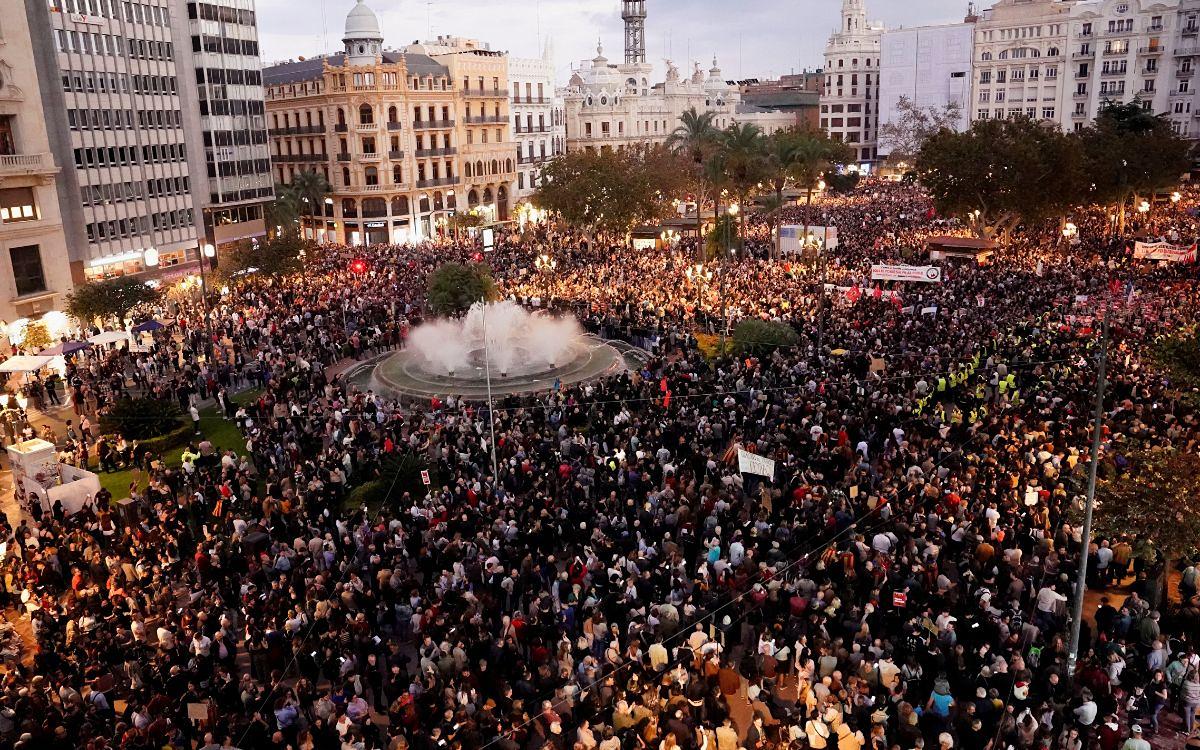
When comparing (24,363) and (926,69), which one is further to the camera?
(926,69)

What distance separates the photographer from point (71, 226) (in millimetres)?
43906

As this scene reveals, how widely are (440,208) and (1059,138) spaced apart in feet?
143

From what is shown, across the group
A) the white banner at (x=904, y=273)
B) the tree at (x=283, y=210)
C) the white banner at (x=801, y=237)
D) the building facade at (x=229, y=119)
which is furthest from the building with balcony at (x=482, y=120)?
the white banner at (x=904, y=273)

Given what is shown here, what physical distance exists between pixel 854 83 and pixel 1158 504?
11197cm

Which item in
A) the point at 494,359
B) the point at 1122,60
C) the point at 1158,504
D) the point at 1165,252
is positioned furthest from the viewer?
the point at 1122,60

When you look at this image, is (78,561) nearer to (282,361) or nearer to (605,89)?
(282,361)

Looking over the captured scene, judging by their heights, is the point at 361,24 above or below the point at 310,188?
above

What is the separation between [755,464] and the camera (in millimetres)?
16828

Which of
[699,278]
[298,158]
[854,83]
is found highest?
[854,83]

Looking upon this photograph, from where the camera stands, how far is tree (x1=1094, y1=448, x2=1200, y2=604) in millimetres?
12852

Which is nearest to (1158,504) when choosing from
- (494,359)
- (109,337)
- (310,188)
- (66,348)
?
(494,359)

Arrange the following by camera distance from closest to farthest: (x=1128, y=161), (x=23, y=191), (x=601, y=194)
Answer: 1. (x=23, y=191)
2. (x=1128, y=161)
3. (x=601, y=194)

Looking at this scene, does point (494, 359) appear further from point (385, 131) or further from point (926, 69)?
point (926, 69)

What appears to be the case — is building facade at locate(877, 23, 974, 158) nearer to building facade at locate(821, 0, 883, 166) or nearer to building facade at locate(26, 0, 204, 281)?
building facade at locate(821, 0, 883, 166)
